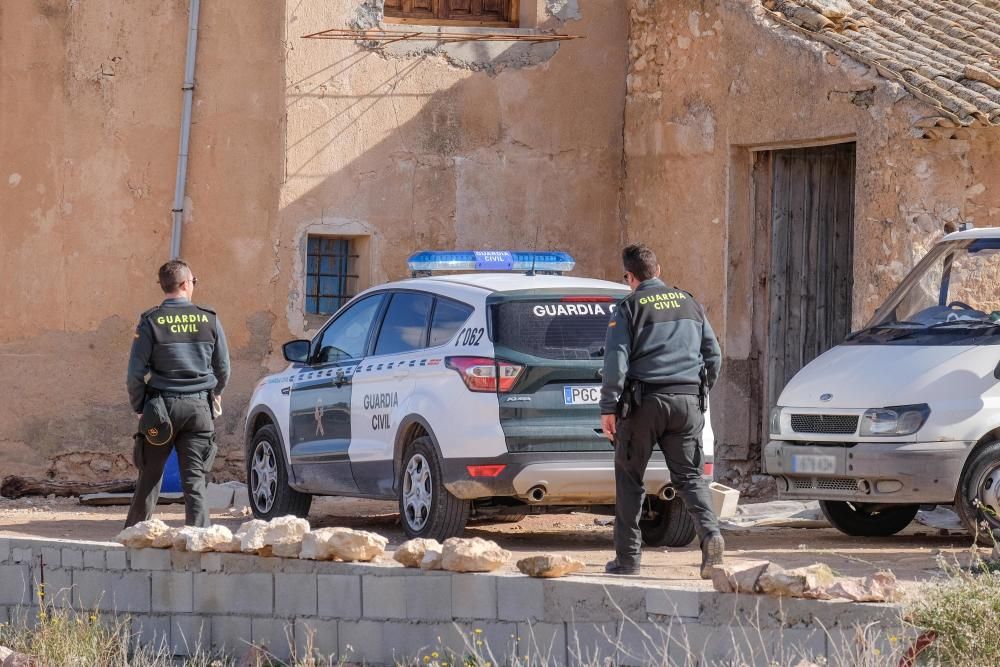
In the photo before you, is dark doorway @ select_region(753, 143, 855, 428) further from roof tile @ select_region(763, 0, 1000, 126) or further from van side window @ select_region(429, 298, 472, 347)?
van side window @ select_region(429, 298, 472, 347)

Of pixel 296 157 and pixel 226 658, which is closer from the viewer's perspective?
pixel 226 658

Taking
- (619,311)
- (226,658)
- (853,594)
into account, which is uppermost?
(619,311)

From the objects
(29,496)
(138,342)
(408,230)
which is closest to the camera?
(138,342)

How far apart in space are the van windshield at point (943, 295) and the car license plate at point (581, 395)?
6.82ft

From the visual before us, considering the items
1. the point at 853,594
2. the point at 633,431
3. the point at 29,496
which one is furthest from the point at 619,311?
the point at 29,496

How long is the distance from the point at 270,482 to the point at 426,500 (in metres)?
2.33

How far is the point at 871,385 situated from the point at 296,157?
22.7ft

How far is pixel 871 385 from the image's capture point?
10.3 metres

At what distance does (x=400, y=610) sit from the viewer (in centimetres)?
872

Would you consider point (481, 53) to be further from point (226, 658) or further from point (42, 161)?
point (226, 658)

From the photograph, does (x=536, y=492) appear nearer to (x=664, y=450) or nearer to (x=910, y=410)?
(x=664, y=450)

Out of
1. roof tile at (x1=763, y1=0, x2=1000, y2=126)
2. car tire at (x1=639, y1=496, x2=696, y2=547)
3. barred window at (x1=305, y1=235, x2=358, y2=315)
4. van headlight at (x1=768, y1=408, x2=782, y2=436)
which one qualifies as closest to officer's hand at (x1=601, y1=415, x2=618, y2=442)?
car tire at (x1=639, y1=496, x2=696, y2=547)

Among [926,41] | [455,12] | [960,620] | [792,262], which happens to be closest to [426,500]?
[960,620]

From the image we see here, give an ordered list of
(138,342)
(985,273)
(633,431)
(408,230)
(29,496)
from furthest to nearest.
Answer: (408,230)
(29,496)
(985,273)
(138,342)
(633,431)
